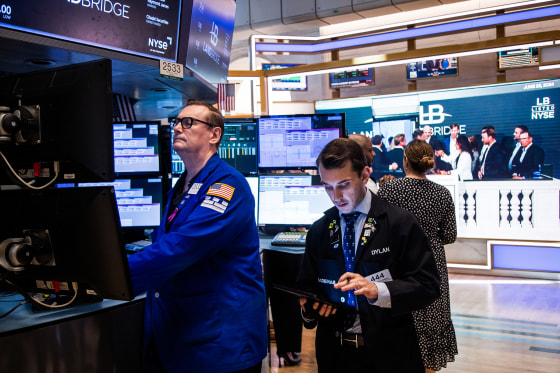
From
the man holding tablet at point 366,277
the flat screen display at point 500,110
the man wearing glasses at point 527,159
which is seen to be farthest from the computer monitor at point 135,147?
the man wearing glasses at point 527,159

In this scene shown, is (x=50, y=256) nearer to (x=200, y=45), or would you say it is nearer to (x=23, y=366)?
(x=23, y=366)

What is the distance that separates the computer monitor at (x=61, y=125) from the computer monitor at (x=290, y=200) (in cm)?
248

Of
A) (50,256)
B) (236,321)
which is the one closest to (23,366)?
(50,256)

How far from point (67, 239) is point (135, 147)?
7.17ft

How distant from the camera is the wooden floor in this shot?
146 inches

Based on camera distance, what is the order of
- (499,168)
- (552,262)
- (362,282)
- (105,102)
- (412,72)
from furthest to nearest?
(412,72)
(499,168)
(552,262)
(362,282)
(105,102)

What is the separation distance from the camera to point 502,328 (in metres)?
4.50

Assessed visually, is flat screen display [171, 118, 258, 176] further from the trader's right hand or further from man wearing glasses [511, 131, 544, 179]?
man wearing glasses [511, 131, 544, 179]

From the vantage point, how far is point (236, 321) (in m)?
1.81

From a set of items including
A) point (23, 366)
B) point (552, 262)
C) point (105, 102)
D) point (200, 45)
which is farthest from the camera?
point (552, 262)

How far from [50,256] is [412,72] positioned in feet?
22.8

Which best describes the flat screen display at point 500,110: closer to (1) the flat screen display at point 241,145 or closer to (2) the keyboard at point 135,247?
(1) the flat screen display at point 241,145

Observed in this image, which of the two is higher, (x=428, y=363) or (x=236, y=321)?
(x=236, y=321)

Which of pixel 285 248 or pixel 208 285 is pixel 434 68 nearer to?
pixel 285 248
